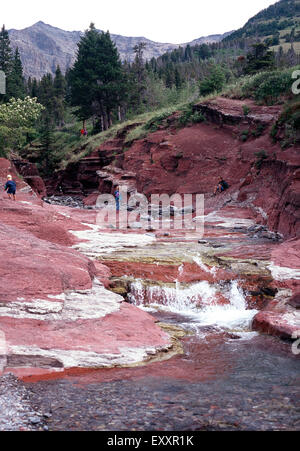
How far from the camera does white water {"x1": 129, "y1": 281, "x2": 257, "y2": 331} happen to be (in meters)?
11.1

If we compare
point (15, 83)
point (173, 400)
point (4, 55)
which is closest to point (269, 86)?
point (173, 400)

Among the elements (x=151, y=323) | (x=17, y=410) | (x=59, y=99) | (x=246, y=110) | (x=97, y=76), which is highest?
(x=59, y=99)

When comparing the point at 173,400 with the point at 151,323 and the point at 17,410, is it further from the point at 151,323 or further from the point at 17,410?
the point at 151,323

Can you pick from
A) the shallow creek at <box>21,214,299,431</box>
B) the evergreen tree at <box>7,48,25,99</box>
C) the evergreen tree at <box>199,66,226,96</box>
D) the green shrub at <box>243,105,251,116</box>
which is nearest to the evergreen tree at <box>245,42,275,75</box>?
the evergreen tree at <box>199,66,226,96</box>

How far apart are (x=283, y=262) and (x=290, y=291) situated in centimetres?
164

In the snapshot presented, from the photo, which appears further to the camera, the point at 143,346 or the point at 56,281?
the point at 56,281

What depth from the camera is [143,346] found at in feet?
25.3

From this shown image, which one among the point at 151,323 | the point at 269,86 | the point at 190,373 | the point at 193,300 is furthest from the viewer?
the point at 269,86

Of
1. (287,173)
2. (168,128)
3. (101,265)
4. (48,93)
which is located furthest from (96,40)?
(101,265)

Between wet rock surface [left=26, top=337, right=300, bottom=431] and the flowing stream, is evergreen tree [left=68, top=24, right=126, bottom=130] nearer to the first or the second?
the flowing stream

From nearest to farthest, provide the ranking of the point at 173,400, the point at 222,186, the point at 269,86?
1. the point at 173,400
2. the point at 222,186
3. the point at 269,86

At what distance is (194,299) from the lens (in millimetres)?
11570
